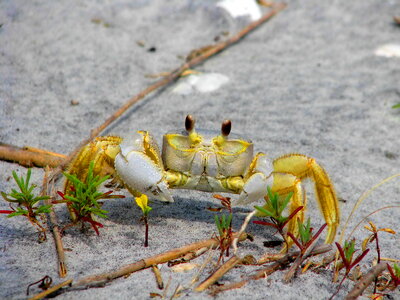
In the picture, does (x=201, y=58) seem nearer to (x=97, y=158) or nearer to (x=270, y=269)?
(x=97, y=158)

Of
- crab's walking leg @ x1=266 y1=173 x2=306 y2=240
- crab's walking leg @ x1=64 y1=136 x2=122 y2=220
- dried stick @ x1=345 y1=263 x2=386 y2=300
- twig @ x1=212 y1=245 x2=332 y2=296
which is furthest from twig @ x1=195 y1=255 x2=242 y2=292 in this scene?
crab's walking leg @ x1=64 y1=136 x2=122 y2=220

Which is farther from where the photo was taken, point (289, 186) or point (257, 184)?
point (289, 186)

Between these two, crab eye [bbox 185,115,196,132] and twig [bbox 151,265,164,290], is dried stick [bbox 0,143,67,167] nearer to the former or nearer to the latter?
crab eye [bbox 185,115,196,132]

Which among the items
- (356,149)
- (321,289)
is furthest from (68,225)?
(356,149)

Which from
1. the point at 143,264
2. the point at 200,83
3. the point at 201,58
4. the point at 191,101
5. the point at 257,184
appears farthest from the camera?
the point at 201,58

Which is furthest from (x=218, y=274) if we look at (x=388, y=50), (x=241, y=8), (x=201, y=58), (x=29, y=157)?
(x=241, y=8)

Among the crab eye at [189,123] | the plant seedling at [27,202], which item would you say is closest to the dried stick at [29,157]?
the plant seedling at [27,202]
